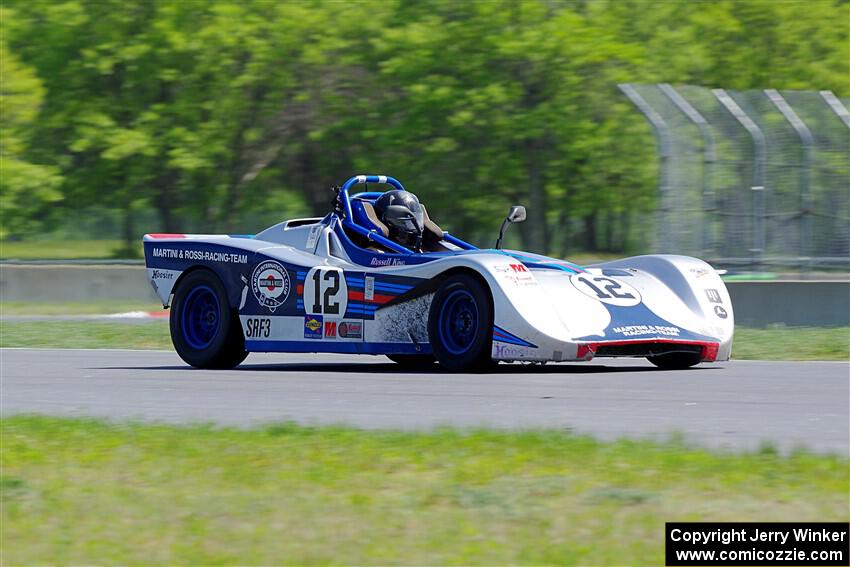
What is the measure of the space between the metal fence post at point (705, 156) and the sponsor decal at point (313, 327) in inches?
269

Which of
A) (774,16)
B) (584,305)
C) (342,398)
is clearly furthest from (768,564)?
(774,16)

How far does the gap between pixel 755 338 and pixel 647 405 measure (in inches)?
268

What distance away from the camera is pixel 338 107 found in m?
29.4

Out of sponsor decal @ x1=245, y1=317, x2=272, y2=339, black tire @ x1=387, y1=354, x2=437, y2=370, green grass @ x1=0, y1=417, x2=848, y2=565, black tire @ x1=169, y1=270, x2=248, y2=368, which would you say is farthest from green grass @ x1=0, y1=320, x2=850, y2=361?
green grass @ x1=0, y1=417, x2=848, y2=565

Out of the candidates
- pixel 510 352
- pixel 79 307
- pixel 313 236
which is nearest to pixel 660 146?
pixel 313 236

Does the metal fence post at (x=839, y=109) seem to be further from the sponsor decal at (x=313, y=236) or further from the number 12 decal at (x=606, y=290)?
the sponsor decal at (x=313, y=236)

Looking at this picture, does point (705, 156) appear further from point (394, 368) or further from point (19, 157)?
point (19, 157)

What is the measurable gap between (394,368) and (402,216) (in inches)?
52.1

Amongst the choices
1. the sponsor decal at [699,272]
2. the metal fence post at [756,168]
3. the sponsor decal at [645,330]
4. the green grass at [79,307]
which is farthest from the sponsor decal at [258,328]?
the green grass at [79,307]

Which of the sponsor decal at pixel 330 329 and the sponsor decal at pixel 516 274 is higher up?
the sponsor decal at pixel 516 274

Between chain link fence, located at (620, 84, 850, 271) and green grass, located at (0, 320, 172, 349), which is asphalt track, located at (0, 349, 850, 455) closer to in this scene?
green grass, located at (0, 320, 172, 349)

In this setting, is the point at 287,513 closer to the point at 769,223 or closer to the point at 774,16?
the point at 769,223

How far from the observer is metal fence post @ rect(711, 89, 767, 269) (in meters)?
17.8

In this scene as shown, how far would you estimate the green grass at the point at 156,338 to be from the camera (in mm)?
14102
